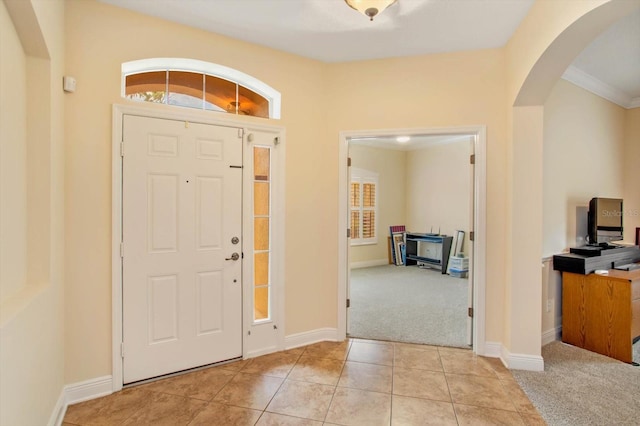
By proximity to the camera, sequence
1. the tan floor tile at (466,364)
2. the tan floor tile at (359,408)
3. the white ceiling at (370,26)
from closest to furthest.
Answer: the tan floor tile at (359,408)
the white ceiling at (370,26)
the tan floor tile at (466,364)

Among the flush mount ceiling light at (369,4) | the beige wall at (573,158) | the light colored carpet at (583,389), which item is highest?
the flush mount ceiling light at (369,4)

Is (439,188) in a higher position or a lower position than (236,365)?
higher

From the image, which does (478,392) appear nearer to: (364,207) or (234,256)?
(234,256)

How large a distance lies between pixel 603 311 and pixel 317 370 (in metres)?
2.81

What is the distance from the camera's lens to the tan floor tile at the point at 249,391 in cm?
223

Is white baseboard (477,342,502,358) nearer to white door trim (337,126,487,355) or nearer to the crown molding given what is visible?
white door trim (337,126,487,355)

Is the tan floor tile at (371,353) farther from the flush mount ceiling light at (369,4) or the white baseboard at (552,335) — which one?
the flush mount ceiling light at (369,4)

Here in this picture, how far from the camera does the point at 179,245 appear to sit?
8.46 feet

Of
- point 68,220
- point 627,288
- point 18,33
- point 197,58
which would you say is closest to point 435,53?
point 197,58

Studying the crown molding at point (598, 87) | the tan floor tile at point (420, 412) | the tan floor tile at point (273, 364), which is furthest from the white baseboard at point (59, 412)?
the crown molding at point (598, 87)

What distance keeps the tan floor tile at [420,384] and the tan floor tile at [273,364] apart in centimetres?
91

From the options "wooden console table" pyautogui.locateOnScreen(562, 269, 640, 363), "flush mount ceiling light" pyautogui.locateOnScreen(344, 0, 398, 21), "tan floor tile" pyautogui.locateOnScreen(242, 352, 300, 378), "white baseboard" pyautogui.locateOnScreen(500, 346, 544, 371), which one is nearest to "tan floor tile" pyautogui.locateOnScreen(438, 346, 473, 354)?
"white baseboard" pyautogui.locateOnScreen(500, 346, 544, 371)

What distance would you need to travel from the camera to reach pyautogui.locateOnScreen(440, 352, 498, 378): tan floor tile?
8.65 ft

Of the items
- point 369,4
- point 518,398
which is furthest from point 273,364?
point 369,4
